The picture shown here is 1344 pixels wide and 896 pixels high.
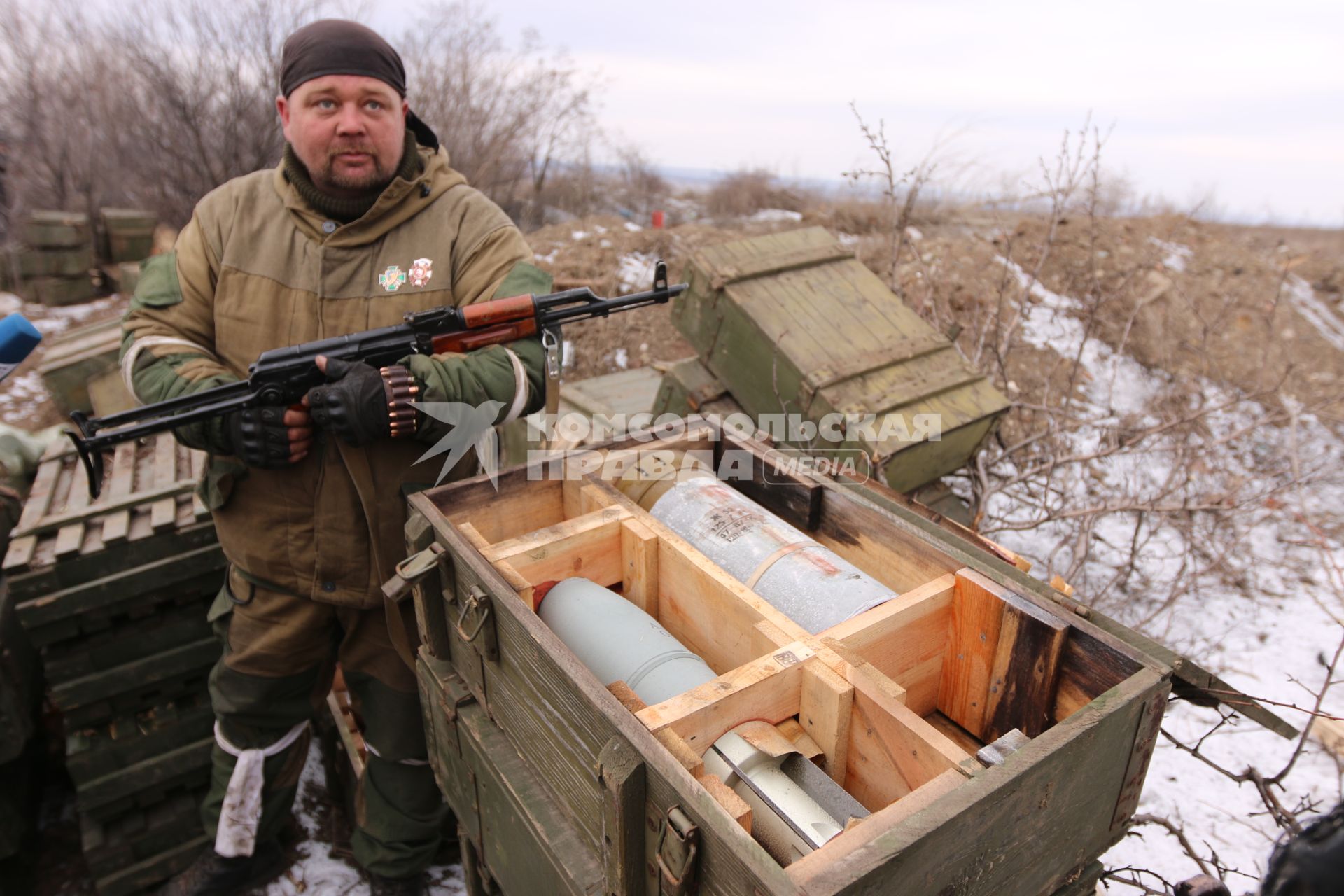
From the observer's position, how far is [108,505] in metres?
2.64

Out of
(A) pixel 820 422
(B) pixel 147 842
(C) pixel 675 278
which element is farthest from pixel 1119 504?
(C) pixel 675 278

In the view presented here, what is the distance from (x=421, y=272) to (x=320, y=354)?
38cm

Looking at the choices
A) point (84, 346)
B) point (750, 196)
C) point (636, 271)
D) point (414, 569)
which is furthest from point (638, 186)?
point (414, 569)

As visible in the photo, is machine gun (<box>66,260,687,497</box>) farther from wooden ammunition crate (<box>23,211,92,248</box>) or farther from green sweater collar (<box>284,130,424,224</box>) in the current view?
wooden ammunition crate (<box>23,211,92,248</box>)

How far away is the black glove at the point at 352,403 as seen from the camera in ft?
6.64

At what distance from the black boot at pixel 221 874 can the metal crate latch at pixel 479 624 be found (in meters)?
1.77

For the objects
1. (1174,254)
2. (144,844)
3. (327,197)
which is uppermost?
(327,197)

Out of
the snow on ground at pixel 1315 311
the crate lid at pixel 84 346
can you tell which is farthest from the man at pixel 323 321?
the snow on ground at pixel 1315 311

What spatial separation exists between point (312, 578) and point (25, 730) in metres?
1.34

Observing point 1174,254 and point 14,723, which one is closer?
point 14,723

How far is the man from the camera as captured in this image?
219 cm

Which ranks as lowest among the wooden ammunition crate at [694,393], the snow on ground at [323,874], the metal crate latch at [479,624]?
the snow on ground at [323,874]

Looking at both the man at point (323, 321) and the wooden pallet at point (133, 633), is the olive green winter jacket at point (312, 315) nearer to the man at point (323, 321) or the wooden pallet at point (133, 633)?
the man at point (323, 321)

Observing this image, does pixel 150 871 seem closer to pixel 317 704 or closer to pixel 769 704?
pixel 317 704
